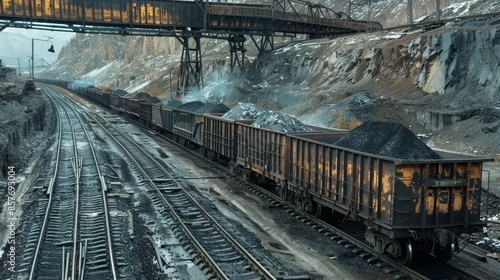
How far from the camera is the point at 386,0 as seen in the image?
3735 inches

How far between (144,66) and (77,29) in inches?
3247

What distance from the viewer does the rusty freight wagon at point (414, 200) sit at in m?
10.0

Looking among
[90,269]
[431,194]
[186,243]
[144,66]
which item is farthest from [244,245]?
[144,66]

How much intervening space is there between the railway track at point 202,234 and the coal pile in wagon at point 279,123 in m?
4.05

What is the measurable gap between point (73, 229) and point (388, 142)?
30.0ft

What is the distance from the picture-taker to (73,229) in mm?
13484

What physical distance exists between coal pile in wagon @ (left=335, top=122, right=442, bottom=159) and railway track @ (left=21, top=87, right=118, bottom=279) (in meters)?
6.77

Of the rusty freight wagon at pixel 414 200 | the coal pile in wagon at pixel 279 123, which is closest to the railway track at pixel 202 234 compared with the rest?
the rusty freight wagon at pixel 414 200

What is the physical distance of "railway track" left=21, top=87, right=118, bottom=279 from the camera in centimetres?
1070

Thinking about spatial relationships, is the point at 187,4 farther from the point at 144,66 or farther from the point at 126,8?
the point at 144,66

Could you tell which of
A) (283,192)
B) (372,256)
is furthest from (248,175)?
(372,256)

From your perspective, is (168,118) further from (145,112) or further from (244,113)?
(244,113)

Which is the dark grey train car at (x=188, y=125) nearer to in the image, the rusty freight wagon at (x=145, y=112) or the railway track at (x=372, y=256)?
the railway track at (x=372, y=256)

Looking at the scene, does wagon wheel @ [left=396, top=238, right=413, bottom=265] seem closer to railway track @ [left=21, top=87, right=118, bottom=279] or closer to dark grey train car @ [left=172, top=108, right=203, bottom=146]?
railway track @ [left=21, top=87, right=118, bottom=279]
